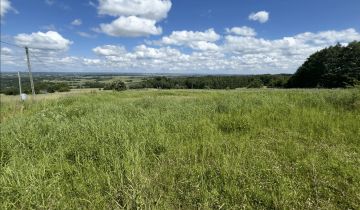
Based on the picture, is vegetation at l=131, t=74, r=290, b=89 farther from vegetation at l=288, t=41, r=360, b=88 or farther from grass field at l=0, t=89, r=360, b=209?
grass field at l=0, t=89, r=360, b=209

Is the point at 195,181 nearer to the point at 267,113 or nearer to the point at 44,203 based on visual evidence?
the point at 44,203

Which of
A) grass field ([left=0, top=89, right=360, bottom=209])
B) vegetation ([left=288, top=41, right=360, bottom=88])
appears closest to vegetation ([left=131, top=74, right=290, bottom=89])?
vegetation ([left=288, top=41, right=360, bottom=88])

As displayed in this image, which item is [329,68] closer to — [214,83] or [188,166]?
[214,83]

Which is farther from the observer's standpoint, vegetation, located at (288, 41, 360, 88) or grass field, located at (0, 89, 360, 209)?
vegetation, located at (288, 41, 360, 88)

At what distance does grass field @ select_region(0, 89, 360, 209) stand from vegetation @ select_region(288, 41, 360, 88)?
167 ft

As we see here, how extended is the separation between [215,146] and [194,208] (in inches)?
71.5

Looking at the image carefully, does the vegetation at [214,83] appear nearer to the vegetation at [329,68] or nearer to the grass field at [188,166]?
the vegetation at [329,68]

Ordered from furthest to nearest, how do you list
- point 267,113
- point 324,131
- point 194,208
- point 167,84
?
point 167,84, point 267,113, point 324,131, point 194,208

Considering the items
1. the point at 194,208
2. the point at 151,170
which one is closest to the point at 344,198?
the point at 194,208

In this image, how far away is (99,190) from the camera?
319 centimetres

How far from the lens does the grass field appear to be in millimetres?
2863

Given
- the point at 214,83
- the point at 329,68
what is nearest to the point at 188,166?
the point at 329,68

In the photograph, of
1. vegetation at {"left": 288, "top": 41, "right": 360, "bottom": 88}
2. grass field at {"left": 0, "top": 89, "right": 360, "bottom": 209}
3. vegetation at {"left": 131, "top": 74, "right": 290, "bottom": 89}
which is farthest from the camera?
vegetation at {"left": 131, "top": 74, "right": 290, "bottom": 89}

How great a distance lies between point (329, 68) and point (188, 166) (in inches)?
2335
